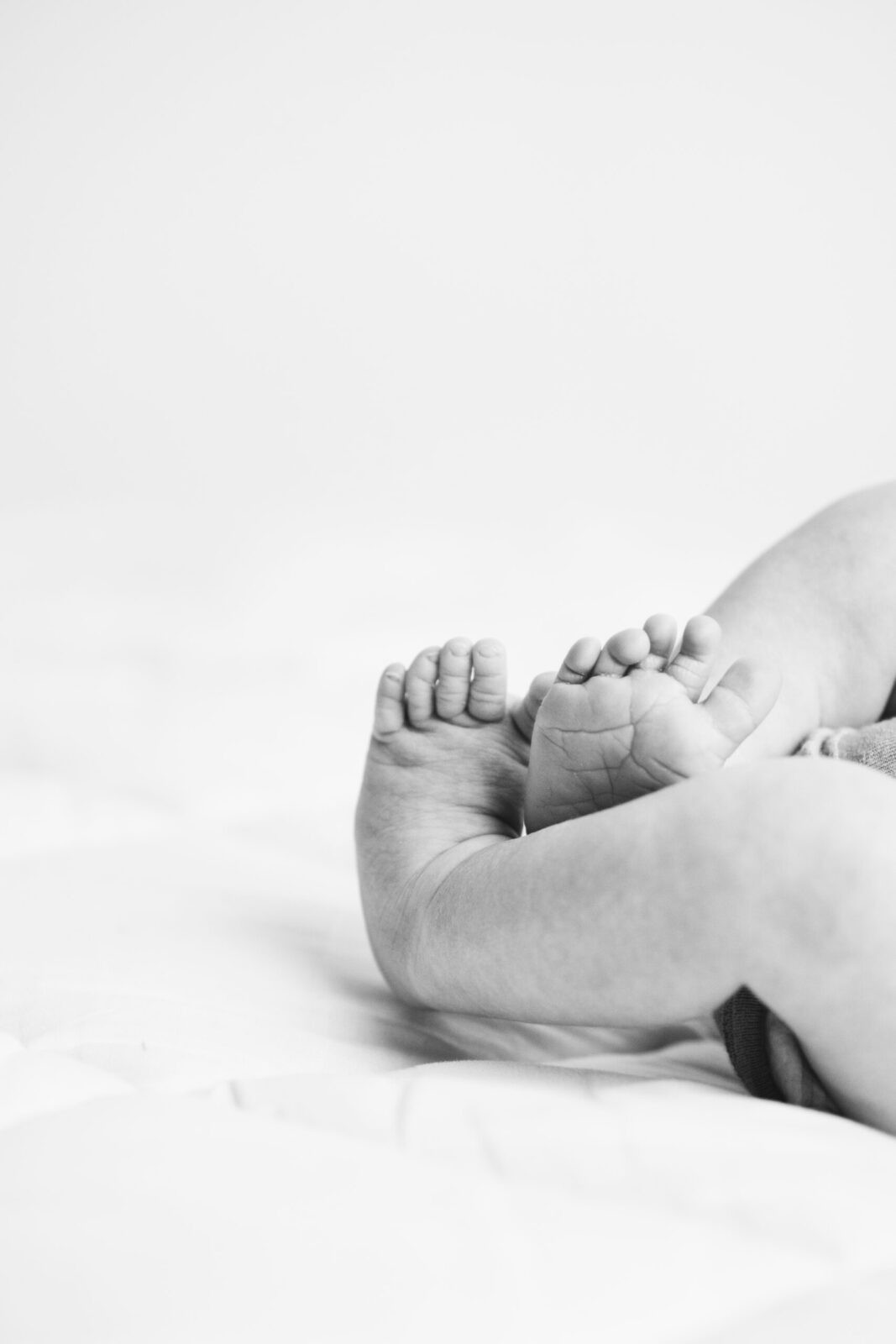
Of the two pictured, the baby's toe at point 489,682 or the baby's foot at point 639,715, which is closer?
the baby's foot at point 639,715

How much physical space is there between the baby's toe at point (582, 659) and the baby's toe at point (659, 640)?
1.0 inches

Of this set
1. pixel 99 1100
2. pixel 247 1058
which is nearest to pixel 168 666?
pixel 247 1058

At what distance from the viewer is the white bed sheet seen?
1.49 feet

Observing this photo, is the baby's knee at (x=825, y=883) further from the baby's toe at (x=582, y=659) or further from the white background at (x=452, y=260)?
the white background at (x=452, y=260)

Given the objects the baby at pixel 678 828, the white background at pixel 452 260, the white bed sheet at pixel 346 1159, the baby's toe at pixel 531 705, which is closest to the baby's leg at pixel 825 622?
the baby at pixel 678 828

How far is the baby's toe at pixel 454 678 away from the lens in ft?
2.84

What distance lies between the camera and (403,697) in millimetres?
888

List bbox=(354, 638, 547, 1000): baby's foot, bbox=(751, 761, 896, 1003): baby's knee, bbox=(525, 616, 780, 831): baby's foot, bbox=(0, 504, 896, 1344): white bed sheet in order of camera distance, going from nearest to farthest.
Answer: bbox=(0, 504, 896, 1344): white bed sheet < bbox=(751, 761, 896, 1003): baby's knee < bbox=(525, 616, 780, 831): baby's foot < bbox=(354, 638, 547, 1000): baby's foot

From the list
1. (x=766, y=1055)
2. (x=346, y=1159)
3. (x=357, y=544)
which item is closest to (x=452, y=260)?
(x=357, y=544)

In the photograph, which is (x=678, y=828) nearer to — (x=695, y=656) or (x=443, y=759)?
(x=695, y=656)

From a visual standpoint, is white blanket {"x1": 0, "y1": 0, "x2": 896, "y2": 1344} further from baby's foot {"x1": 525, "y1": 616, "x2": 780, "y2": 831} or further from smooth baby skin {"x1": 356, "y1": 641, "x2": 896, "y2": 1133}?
baby's foot {"x1": 525, "y1": 616, "x2": 780, "y2": 831}

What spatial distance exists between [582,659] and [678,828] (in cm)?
17

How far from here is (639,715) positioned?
73 centimetres

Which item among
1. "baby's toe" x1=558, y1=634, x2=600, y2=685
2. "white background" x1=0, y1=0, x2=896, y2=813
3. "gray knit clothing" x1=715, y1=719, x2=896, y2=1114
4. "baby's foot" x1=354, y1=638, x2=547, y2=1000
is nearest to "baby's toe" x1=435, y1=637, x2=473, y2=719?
"baby's foot" x1=354, y1=638, x2=547, y2=1000
